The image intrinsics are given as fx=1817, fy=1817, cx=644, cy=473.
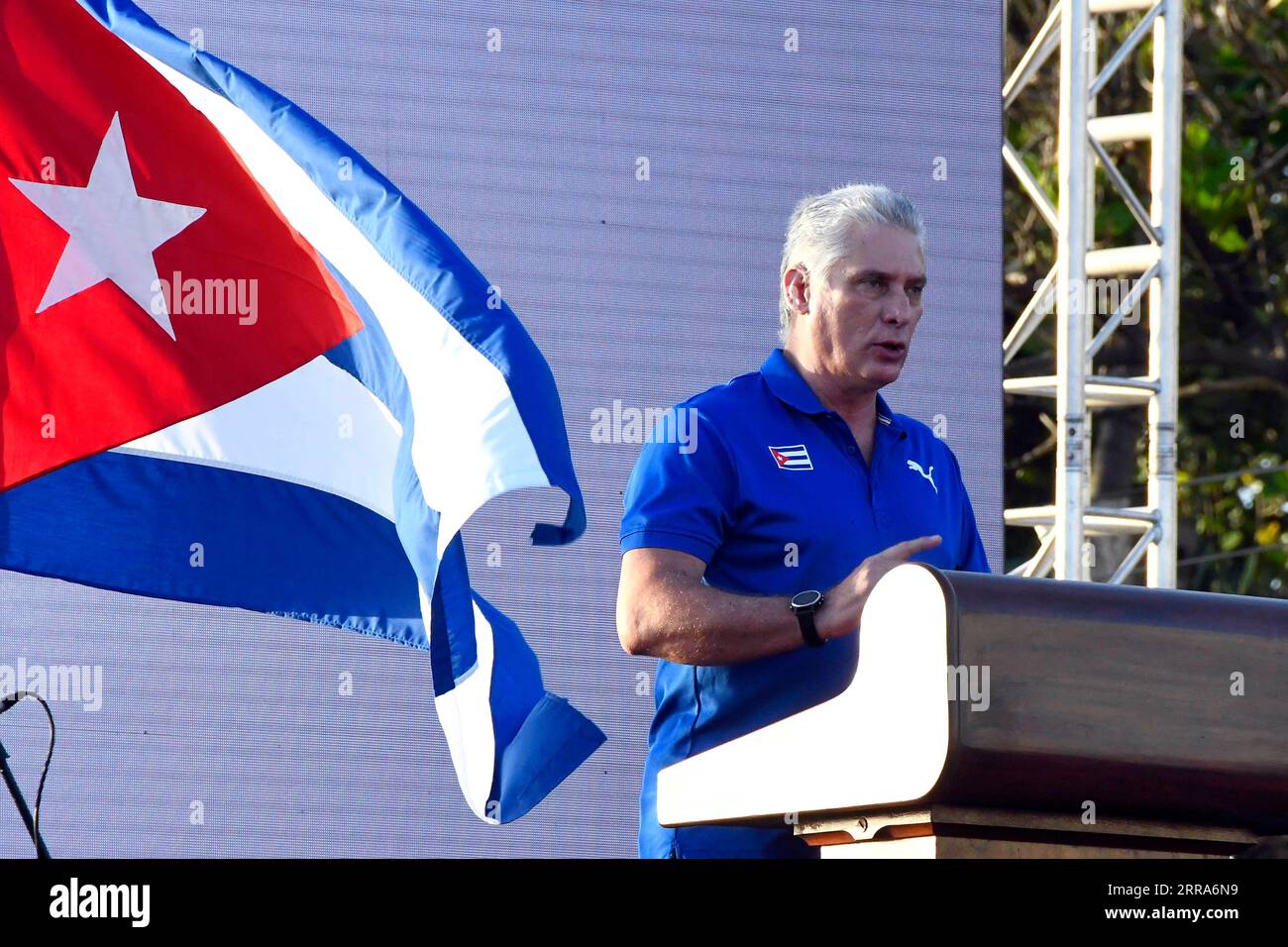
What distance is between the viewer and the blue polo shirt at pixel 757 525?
1.73 metres

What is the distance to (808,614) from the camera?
150cm

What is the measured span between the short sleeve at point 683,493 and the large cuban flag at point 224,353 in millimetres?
1233

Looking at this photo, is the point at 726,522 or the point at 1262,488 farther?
the point at 1262,488

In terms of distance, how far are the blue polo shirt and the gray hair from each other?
14 centimetres

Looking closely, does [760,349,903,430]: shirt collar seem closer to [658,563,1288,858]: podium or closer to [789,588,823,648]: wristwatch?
[789,588,823,648]: wristwatch

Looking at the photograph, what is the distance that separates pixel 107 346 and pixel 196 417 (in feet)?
0.64

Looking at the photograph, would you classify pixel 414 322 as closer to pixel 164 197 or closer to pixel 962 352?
pixel 164 197

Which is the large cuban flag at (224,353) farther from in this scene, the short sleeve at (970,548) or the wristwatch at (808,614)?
the wristwatch at (808,614)

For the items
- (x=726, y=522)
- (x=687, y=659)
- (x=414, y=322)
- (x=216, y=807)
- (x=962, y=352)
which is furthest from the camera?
(x=962, y=352)

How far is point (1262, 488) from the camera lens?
927cm

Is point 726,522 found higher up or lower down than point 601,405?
lower down

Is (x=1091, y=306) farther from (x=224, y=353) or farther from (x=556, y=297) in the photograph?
(x=224, y=353)

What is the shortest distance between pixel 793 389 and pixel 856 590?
53cm

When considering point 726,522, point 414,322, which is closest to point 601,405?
point 414,322
